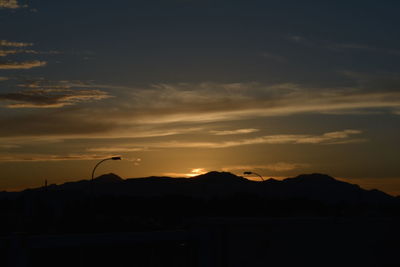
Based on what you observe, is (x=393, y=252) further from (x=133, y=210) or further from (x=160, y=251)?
(x=133, y=210)

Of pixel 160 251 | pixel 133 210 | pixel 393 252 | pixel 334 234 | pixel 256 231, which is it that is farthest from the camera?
pixel 133 210

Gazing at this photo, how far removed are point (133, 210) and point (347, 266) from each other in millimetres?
67179

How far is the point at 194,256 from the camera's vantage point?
2130 cm

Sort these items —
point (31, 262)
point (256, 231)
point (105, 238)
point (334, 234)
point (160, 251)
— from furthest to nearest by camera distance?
1. point (334, 234)
2. point (256, 231)
3. point (160, 251)
4. point (105, 238)
5. point (31, 262)

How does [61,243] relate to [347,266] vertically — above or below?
above

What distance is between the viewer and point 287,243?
82.1 ft

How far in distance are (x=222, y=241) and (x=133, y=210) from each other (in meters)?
70.6

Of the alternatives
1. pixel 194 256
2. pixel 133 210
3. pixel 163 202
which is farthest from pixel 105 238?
pixel 163 202

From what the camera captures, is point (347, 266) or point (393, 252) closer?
point (347, 266)

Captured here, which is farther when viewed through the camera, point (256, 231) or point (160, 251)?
point (256, 231)

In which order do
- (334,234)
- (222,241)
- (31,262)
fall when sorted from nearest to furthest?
1. (31,262)
2. (222,241)
3. (334,234)

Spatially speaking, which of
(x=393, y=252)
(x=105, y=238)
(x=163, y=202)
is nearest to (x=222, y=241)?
(x=105, y=238)

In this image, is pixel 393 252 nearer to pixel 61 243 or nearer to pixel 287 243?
pixel 287 243

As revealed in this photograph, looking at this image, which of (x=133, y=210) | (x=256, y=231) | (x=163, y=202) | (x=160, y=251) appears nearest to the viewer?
(x=160, y=251)
